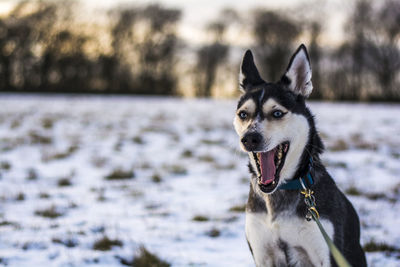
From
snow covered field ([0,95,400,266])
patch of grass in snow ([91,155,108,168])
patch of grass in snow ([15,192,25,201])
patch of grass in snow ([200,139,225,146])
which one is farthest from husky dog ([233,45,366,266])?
patch of grass in snow ([200,139,225,146])

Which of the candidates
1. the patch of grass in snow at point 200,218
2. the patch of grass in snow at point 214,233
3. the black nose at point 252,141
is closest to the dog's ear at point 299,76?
A: the black nose at point 252,141

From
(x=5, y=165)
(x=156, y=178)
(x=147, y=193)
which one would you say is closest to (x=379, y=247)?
(x=147, y=193)

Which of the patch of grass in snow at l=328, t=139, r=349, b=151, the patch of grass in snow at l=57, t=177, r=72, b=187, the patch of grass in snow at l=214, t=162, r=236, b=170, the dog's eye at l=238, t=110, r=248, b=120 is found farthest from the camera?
the patch of grass in snow at l=328, t=139, r=349, b=151

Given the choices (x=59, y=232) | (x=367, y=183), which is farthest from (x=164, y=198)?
(x=367, y=183)

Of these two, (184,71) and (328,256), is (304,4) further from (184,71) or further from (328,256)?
(328,256)

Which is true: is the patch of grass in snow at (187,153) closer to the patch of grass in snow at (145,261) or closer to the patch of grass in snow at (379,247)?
the patch of grass in snow at (145,261)

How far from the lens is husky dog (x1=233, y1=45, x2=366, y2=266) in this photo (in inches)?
112

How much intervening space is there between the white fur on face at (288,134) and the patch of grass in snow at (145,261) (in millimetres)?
1639

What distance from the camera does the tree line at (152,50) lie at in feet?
125

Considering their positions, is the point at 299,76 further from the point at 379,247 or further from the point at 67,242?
the point at 67,242

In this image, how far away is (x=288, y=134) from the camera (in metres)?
2.97

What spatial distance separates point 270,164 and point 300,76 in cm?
78

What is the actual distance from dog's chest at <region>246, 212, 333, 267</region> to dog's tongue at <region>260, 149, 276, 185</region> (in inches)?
10.2

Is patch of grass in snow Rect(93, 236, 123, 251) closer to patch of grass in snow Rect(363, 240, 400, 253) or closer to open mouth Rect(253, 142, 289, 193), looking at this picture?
open mouth Rect(253, 142, 289, 193)
